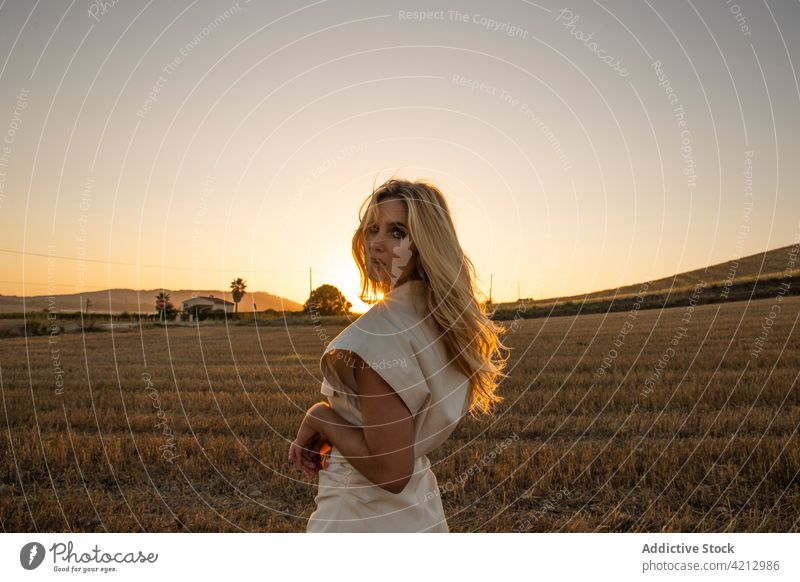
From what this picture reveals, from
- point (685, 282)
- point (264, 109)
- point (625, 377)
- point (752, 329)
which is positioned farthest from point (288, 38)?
point (685, 282)

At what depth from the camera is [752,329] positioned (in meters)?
22.0

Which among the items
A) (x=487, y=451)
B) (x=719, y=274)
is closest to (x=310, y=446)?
(x=487, y=451)

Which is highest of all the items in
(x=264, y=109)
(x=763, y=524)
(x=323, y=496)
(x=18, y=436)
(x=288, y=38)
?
(x=288, y=38)

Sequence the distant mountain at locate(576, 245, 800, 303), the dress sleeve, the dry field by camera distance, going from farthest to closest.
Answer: the distant mountain at locate(576, 245, 800, 303)
the dry field
the dress sleeve

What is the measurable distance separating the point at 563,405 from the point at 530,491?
485cm

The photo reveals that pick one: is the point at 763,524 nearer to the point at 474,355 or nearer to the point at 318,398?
the point at 474,355

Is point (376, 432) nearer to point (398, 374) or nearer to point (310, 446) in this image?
point (398, 374)

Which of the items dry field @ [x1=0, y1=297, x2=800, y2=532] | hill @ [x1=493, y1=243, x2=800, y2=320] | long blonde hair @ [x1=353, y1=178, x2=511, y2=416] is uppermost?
long blonde hair @ [x1=353, y1=178, x2=511, y2=416]

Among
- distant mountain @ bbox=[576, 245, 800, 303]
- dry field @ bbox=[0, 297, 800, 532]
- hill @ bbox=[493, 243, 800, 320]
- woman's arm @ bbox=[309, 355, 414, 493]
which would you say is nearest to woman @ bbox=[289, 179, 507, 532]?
woman's arm @ bbox=[309, 355, 414, 493]

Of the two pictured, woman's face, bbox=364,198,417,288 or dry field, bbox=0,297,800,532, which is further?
dry field, bbox=0,297,800,532

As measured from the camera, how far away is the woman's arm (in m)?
2.39

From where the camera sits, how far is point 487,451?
8.66 metres

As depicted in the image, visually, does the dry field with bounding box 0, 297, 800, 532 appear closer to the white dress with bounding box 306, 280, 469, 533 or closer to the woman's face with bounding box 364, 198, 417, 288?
the white dress with bounding box 306, 280, 469, 533

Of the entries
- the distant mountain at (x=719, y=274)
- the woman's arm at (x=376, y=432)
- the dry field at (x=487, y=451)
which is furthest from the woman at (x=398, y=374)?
the distant mountain at (x=719, y=274)
